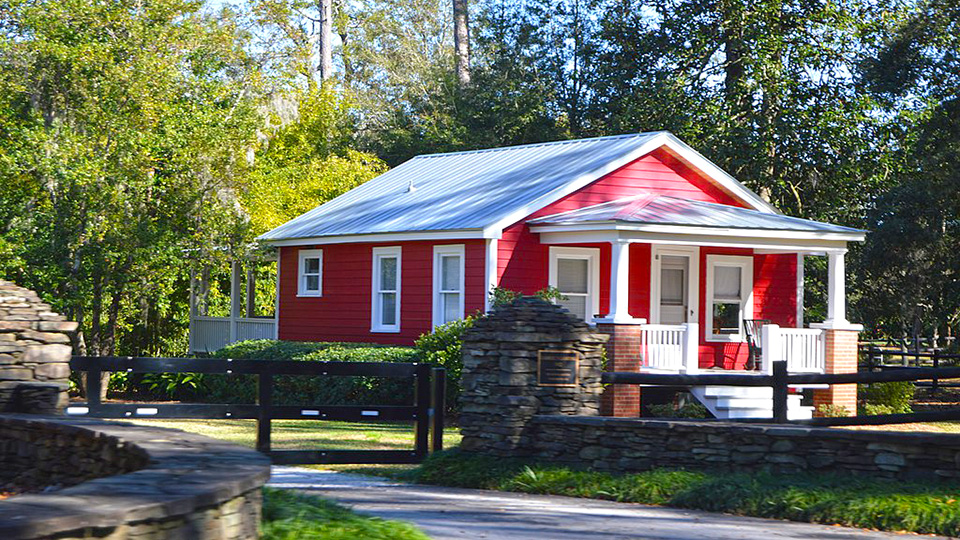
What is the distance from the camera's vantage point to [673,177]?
81.7 ft

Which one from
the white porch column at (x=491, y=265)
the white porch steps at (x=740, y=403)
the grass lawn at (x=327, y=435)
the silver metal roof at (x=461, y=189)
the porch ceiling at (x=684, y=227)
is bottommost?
the grass lawn at (x=327, y=435)

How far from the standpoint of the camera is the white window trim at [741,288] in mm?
24438

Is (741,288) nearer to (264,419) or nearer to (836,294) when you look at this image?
(836,294)

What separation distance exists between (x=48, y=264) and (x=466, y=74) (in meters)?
22.7

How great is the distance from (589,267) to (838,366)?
472cm

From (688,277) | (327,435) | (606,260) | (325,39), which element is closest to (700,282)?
(688,277)

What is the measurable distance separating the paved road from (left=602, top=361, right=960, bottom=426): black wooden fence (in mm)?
2578

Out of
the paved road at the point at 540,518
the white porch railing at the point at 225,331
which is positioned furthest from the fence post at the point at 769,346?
the white porch railing at the point at 225,331

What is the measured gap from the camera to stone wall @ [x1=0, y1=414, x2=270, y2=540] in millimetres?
5121

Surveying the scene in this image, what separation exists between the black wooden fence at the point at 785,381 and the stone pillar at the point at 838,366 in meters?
7.29

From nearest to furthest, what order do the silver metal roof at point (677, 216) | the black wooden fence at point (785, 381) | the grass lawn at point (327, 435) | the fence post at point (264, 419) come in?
the fence post at point (264, 419) < the black wooden fence at point (785, 381) < the grass lawn at point (327, 435) < the silver metal roof at point (677, 216)

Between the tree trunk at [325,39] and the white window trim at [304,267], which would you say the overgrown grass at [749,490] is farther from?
the tree trunk at [325,39]

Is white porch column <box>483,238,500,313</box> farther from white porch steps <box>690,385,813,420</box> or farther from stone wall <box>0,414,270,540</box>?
stone wall <box>0,414,270,540</box>

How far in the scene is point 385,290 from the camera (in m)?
25.1
